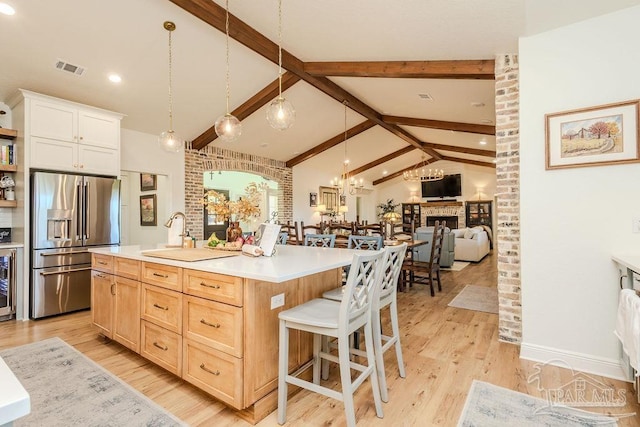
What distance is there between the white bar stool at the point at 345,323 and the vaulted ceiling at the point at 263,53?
2.26m

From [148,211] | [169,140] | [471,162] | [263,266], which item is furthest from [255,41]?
[471,162]

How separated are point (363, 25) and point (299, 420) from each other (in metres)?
3.36

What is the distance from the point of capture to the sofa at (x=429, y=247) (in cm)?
633

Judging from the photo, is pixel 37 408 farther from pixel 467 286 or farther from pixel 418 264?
pixel 467 286

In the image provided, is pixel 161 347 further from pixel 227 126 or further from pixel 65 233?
pixel 65 233

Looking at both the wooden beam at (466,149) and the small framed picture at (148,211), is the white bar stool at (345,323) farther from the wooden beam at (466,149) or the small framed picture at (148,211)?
the wooden beam at (466,149)

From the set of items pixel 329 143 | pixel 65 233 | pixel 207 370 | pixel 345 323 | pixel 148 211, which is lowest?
pixel 207 370

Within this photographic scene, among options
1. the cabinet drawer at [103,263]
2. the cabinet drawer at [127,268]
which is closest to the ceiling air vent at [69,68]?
the cabinet drawer at [103,263]

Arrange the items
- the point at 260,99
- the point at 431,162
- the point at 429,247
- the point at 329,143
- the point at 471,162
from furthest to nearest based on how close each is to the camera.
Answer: the point at 431,162, the point at 471,162, the point at 329,143, the point at 429,247, the point at 260,99

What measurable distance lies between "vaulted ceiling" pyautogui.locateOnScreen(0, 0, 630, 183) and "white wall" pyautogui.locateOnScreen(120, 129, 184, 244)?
0.92 feet

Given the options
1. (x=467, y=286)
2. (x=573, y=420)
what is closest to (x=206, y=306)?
(x=573, y=420)

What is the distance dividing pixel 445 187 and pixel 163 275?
11.6 metres

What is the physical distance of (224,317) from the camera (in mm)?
1922

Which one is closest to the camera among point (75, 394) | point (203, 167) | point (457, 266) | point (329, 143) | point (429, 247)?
point (75, 394)
